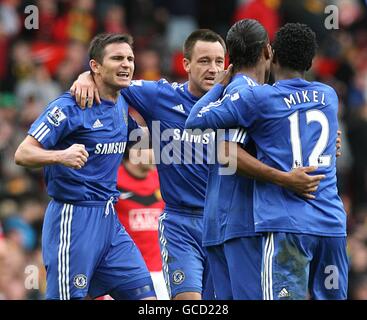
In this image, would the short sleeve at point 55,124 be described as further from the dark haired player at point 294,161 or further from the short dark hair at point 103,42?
the dark haired player at point 294,161

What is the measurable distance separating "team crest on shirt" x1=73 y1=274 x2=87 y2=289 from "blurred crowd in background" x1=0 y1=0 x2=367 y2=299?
4.62m

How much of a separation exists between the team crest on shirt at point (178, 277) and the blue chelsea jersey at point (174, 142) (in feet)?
1.77

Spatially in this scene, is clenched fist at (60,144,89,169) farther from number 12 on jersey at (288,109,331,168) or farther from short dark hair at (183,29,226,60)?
short dark hair at (183,29,226,60)

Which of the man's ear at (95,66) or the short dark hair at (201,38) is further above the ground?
the short dark hair at (201,38)

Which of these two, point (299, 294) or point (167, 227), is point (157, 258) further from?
point (299, 294)

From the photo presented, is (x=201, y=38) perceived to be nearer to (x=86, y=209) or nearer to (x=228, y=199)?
(x=86, y=209)

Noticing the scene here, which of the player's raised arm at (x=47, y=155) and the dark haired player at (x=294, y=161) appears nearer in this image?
the dark haired player at (x=294, y=161)

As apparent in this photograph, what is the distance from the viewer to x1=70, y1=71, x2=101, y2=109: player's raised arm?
31.0 feet

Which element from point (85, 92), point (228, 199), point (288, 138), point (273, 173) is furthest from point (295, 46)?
point (85, 92)

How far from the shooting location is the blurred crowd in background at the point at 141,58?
1462cm

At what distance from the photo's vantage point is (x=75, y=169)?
30.6 feet

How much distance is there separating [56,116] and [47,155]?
40 cm

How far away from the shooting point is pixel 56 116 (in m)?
9.24

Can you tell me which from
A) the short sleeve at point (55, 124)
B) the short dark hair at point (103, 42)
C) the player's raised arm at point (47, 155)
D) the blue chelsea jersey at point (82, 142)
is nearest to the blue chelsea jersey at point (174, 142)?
the short dark hair at point (103, 42)
